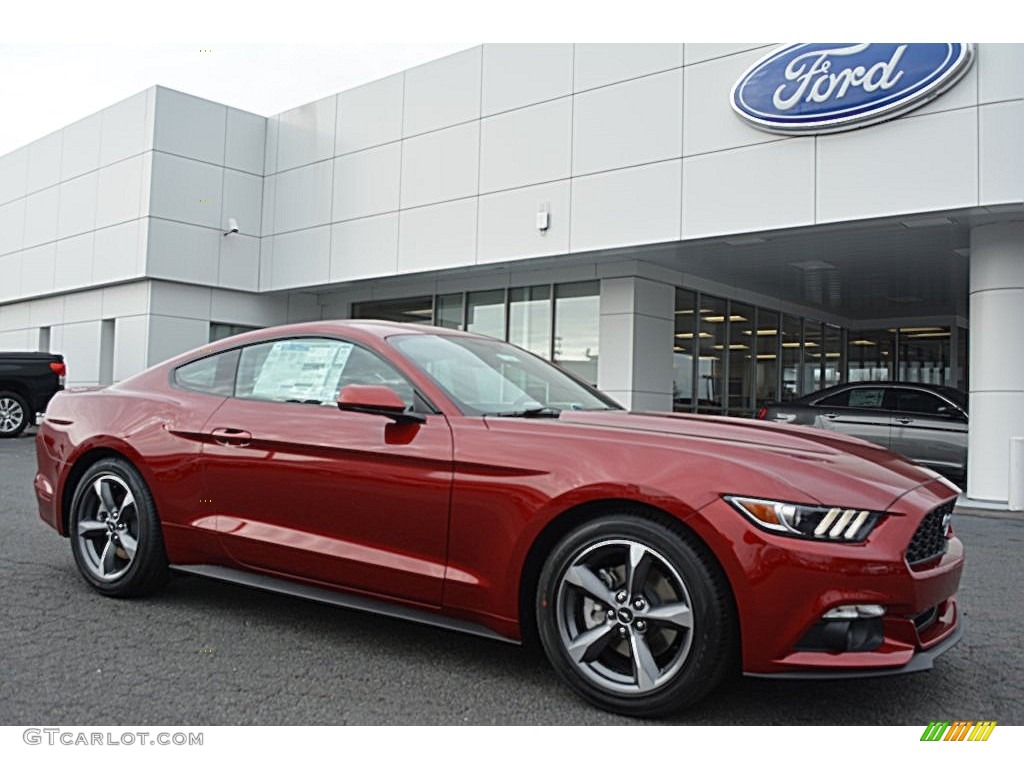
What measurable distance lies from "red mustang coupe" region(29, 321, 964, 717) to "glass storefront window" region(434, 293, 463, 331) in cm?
1216

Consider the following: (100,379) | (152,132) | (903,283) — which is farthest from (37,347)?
(903,283)

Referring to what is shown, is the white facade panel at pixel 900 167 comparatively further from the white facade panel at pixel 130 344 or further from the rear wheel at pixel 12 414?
the rear wheel at pixel 12 414

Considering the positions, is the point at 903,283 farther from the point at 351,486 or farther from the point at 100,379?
the point at 100,379

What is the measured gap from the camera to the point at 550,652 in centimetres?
314

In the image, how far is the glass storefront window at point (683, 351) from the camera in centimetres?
1501

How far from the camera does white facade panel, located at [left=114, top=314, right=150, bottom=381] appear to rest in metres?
17.2

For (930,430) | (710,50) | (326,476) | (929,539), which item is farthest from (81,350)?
(929,539)

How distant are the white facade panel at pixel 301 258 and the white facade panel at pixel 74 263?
158 inches

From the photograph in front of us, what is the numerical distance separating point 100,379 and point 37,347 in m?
3.94

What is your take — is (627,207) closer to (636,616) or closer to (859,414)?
(859,414)

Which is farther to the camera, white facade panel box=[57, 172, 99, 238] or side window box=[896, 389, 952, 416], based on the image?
white facade panel box=[57, 172, 99, 238]

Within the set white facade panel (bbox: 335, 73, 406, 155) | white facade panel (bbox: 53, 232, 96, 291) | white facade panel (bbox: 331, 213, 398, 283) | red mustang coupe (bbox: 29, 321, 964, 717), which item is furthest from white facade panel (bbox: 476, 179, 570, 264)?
white facade panel (bbox: 53, 232, 96, 291)

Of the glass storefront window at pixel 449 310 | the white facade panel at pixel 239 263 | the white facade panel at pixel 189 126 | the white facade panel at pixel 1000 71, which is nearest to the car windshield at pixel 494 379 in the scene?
the white facade panel at pixel 1000 71
